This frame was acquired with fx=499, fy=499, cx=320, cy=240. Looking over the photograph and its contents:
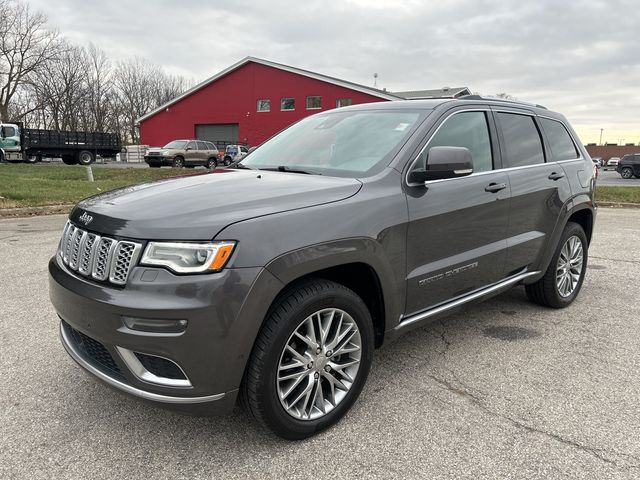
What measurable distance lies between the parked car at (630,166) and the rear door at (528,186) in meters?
28.1

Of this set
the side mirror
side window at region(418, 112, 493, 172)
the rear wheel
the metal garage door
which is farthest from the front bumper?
the metal garage door

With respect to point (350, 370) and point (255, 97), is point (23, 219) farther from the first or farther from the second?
point (255, 97)

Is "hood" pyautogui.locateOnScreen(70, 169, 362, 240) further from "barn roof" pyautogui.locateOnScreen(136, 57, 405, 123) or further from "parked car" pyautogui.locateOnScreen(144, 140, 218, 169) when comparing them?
"barn roof" pyautogui.locateOnScreen(136, 57, 405, 123)

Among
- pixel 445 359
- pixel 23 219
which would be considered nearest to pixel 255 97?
pixel 23 219

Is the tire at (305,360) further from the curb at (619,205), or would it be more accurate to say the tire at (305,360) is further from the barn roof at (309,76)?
the barn roof at (309,76)

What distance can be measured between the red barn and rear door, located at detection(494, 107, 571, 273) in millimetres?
28705

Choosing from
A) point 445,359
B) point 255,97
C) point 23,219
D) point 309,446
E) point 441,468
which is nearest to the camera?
point 441,468

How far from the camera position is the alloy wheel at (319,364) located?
246 centimetres

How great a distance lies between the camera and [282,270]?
226 cm

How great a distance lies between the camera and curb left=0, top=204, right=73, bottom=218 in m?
10.0

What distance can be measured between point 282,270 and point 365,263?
1.85 ft

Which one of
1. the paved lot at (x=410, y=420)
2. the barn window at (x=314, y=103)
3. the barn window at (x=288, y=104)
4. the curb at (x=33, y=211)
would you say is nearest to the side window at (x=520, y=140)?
the paved lot at (x=410, y=420)

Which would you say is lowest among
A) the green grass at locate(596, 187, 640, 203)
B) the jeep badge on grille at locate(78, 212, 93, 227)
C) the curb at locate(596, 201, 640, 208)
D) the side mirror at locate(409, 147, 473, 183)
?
the curb at locate(596, 201, 640, 208)

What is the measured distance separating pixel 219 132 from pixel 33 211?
98.5 ft
